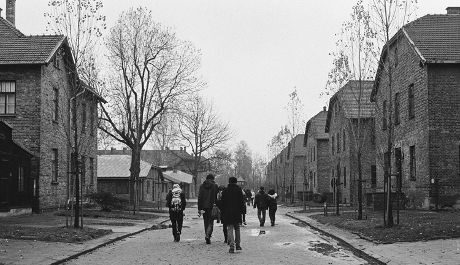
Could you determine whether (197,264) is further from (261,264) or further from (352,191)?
(352,191)

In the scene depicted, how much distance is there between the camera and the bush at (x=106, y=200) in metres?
32.4

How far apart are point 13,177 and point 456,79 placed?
20.5 m

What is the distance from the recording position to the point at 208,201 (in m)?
16.7

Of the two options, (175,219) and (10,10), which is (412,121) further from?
(10,10)

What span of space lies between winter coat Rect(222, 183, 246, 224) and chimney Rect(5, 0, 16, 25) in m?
26.2

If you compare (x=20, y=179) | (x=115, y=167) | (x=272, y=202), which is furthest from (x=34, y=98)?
(x=115, y=167)

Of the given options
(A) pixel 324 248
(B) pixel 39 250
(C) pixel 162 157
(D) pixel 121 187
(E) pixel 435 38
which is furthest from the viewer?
(C) pixel 162 157

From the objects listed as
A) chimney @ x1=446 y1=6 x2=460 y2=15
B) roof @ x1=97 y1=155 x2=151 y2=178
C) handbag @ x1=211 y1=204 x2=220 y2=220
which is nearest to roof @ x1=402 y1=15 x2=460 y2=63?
chimney @ x1=446 y1=6 x2=460 y2=15

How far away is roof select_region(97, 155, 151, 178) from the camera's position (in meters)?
55.4

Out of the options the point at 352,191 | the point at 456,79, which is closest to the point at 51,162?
the point at 456,79

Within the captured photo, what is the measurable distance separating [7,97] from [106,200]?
750 centimetres

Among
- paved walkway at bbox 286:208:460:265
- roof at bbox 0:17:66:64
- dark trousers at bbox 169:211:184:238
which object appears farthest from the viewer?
roof at bbox 0:17:66:64

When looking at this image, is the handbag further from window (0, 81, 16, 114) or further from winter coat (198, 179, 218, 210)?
window (0, 81, 16, 114)

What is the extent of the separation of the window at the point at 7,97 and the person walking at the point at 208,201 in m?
16.1
